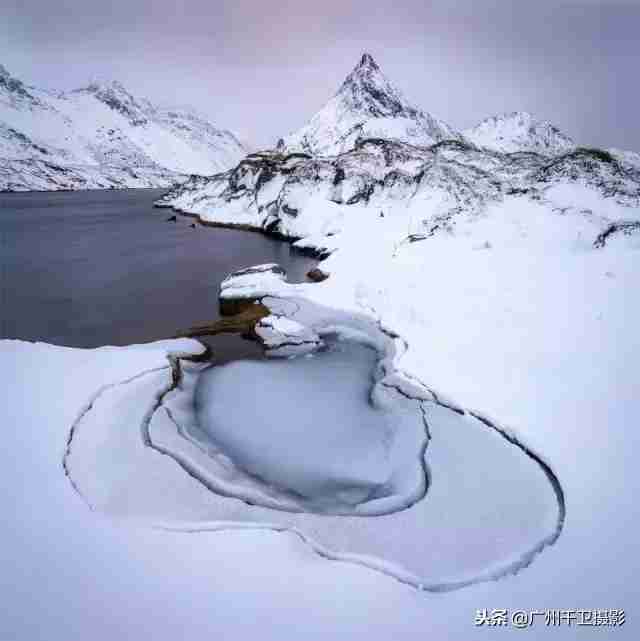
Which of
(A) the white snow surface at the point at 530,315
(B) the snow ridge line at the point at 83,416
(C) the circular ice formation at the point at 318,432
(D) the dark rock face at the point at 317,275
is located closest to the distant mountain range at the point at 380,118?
(A) the white snow surface at the point at 530,315

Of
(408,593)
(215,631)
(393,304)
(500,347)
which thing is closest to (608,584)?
(408,593)

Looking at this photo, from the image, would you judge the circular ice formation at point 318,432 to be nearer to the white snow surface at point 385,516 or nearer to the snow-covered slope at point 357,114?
the white snow surface at point 385,516

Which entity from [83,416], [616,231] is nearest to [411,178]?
[616,231]

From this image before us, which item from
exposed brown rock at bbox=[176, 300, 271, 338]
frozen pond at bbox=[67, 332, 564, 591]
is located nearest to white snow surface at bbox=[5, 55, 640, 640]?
frozen pond at bbox=[67, 332, 564, 591]

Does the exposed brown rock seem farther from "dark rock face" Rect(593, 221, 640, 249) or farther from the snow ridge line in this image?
"dark rock face" Rect(593, 221, 640, 249)

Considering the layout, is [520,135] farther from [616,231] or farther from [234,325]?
[234,325]

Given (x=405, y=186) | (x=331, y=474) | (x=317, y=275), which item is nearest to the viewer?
(x=331, y=474)

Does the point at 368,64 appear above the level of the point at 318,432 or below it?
above
